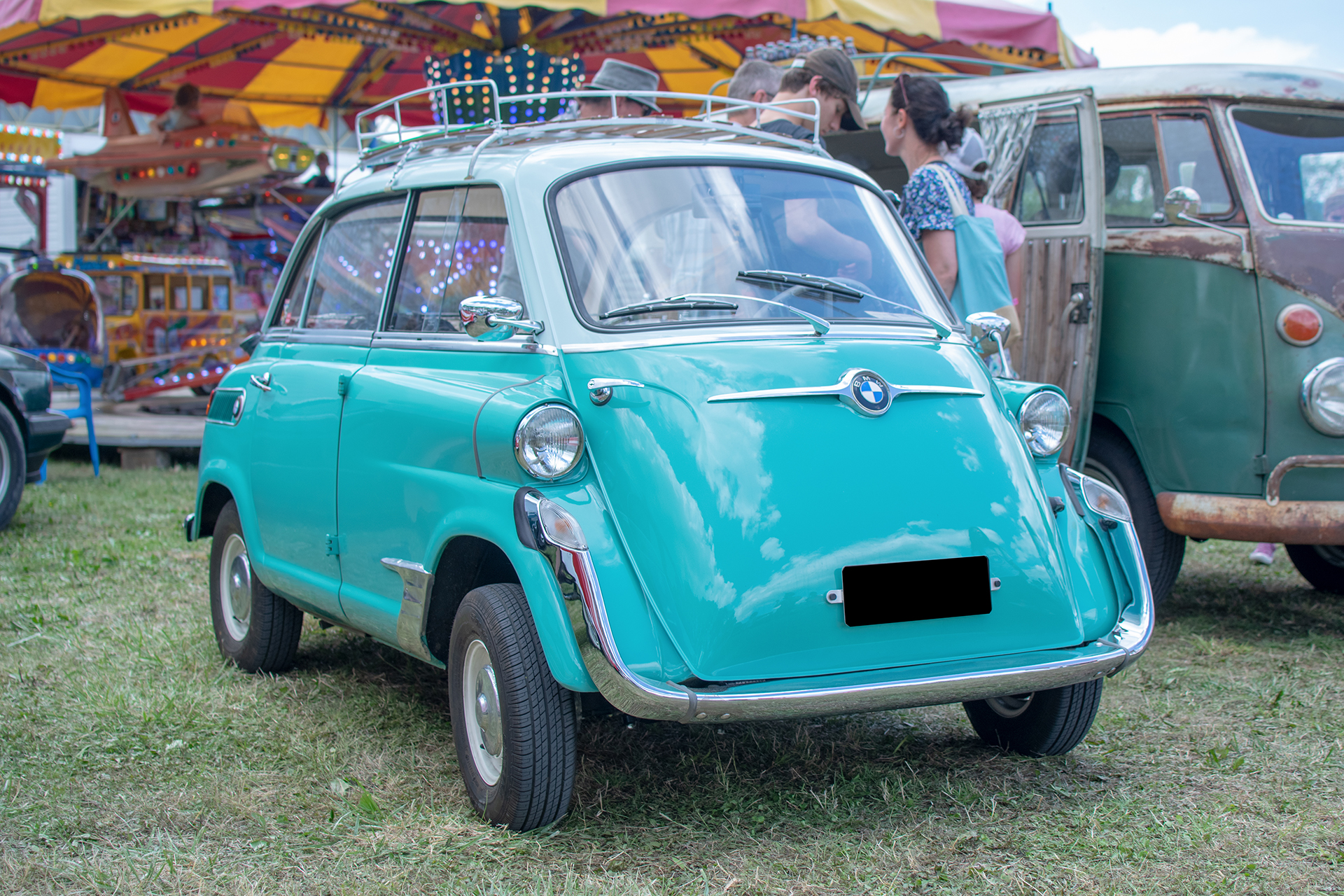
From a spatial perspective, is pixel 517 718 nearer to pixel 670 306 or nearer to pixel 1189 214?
pixel 670 306

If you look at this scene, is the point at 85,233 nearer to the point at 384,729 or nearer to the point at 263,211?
the point at 263,211

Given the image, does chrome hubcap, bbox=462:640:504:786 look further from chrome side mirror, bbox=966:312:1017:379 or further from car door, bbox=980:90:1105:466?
car door, bbox=980:90:1105:466

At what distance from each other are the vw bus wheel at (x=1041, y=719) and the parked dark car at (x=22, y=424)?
6.09 meters

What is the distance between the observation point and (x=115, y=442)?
33.2 ft

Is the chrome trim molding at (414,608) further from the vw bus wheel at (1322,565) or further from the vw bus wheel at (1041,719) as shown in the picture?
the vw bus wheel at (1322,565)

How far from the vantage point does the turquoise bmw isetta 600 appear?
2861mm

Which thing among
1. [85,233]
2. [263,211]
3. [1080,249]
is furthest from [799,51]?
[85,233]

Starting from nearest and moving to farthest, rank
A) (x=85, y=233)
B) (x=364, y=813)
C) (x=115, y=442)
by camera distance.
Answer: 1. (x=364, y=813)
2. (x=115, y=442)
3. (x=85, y=233)

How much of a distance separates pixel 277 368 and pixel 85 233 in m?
11.9

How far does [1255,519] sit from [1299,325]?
0.77m

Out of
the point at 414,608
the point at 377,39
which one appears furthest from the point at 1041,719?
the point at 377,39

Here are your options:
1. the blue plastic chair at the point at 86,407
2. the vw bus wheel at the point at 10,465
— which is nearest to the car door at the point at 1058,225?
the vw bus wheel at the point at 10,465

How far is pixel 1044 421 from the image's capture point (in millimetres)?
3510

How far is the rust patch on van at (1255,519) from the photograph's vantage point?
4.79 m
